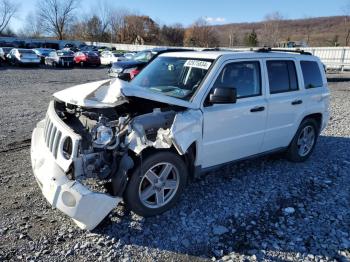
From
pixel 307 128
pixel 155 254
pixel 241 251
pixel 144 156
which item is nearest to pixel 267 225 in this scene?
pixel 241 251

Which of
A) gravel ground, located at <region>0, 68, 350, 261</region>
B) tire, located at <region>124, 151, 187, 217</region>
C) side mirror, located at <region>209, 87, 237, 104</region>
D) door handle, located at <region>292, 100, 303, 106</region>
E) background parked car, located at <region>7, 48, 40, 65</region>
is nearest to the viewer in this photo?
gravel ground, located at <region>0, 68, 350, 261</region>

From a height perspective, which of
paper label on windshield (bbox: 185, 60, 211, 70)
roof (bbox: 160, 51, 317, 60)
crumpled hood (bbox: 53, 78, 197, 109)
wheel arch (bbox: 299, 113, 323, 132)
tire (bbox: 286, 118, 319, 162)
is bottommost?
tire (bbox: 286, 118, 319, 162)

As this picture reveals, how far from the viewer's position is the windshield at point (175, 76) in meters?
4.12

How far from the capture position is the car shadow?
11.0ft

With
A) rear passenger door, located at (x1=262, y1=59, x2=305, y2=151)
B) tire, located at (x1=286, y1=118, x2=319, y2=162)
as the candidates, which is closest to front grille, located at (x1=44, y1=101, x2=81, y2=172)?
rear passenger door, located at (x1=262, y1=59, x2=305, y2=151)

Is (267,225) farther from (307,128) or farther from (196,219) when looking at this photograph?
(307,128)

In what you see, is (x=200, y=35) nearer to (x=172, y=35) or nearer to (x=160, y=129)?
(x=172, y=35)

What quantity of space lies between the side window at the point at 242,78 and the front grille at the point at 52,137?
76.1 inches

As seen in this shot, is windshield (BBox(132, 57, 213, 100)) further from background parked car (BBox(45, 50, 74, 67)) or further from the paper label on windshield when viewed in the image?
background parked car (BBox(45, 50, 74, 67))

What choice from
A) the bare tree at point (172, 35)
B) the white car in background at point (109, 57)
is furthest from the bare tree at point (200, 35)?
the white car in background at point (109, 57)

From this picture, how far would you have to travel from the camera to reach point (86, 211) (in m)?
3.13

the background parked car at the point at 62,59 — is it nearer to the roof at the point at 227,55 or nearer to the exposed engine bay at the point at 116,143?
the roof at the point at 227,55

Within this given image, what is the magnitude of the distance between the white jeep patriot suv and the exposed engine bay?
1 cm

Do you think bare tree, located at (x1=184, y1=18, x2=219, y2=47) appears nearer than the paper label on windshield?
No
